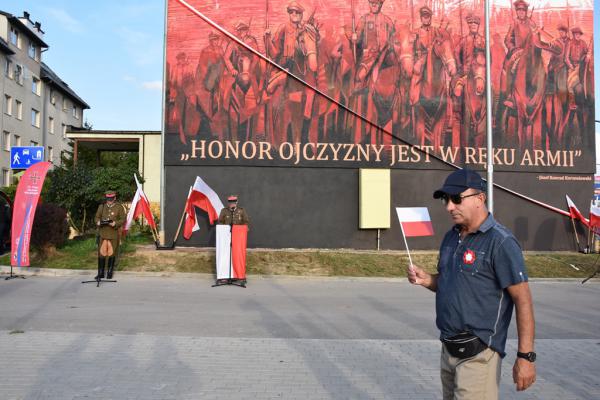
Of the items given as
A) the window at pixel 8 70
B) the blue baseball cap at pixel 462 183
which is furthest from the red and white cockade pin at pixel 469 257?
the window at pixel 8 70

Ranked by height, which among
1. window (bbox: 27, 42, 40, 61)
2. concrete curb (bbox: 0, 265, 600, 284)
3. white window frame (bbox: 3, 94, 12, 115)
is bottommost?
concrete curb (bbox: 0, 265, 600, 284)

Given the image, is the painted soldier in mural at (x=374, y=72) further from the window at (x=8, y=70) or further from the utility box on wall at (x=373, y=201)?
the window at (x=8, y=70)

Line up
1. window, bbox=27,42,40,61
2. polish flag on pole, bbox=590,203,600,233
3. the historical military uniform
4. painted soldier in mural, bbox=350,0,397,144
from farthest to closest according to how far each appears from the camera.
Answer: window, bbox=27,42,40,61 → the historical military uniform → painted soldier in mural, bbox=350,0,397,144 → polish flag on pole, bbox=590,203,600,233

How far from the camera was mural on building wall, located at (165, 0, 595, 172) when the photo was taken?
16969mm

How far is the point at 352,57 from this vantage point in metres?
17.4

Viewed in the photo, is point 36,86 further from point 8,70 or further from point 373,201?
point 373,201

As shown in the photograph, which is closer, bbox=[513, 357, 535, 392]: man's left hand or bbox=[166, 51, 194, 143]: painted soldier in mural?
bbox=[513, 357, 535, 392]: man's left hand

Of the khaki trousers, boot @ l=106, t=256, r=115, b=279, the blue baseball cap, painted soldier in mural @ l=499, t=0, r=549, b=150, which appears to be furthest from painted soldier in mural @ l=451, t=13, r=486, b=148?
the khaki trousers

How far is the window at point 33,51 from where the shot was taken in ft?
142

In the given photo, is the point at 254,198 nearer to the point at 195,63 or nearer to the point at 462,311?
the point at 195,63

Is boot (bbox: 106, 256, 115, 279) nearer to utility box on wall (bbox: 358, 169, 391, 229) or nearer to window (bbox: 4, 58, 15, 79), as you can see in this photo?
utility box on wall (bbox: 358, 169, 391, 229)

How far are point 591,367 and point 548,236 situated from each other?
13.6 meters

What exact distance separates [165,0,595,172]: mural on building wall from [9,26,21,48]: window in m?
29.5

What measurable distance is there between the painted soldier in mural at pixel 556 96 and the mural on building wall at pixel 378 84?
3cm
